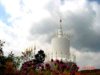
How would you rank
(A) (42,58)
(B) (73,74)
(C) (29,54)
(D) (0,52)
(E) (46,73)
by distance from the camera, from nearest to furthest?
(B) (73,74)
(E) (46,73)
(D) (0,52)
(C) (29,54)
(A) (42,58)

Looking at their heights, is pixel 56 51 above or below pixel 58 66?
above

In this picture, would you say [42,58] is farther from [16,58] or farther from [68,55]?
[16,58]

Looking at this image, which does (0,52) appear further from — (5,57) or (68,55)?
(68,55)

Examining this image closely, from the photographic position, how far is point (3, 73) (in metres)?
23.4

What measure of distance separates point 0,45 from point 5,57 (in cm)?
142

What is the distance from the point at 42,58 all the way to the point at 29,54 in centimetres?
2797

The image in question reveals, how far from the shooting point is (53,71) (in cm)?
2267

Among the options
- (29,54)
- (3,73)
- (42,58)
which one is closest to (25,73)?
(3,73)

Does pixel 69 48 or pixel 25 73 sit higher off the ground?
pixel 69 48

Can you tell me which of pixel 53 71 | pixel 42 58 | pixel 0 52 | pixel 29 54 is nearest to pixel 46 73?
pixel 53 71

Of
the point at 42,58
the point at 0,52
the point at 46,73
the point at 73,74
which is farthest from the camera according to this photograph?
the point at 42,58

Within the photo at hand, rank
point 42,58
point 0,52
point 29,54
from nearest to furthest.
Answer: point 0,52 → point 29,54 → point 42,58

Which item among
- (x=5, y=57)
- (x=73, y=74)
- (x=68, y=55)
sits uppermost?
(x=68, y=55)

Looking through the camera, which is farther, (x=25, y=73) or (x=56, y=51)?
(x=56, y=51)
